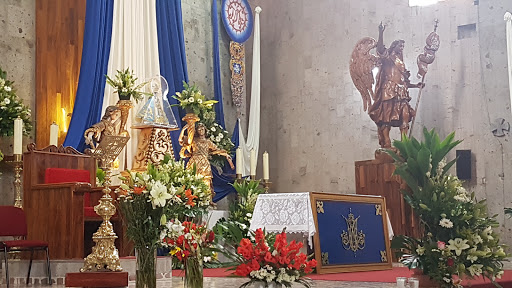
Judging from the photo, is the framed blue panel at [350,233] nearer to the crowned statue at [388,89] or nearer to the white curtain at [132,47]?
the crowned statue at [388,89]

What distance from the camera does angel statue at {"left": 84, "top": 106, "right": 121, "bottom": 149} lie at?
8.70 m

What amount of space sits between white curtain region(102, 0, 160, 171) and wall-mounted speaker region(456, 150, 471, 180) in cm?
433

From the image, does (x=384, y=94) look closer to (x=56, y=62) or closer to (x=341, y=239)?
(x=341, y=239)

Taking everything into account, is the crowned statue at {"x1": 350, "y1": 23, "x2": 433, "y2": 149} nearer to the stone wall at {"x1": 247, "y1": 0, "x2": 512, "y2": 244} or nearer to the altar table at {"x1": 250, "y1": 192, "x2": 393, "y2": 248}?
the stone wall at {"x1": 247, "y1": 0, "x2": 512, "y2": 244}

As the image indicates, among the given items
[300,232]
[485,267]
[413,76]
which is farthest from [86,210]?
[413,76]

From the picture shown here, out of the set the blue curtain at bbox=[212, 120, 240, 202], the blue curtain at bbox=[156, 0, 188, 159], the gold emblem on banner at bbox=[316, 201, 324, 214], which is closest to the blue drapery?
the blue curtain at bbox=[212, 120, 240, 202]

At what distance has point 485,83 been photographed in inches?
392

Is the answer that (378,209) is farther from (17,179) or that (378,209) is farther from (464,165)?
(17,179)

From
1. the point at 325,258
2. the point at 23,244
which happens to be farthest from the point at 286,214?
the point at 23,244

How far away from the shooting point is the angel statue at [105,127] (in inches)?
343

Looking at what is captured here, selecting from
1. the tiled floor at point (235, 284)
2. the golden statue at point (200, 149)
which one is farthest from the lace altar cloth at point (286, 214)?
the golden statue at point (200, 149)

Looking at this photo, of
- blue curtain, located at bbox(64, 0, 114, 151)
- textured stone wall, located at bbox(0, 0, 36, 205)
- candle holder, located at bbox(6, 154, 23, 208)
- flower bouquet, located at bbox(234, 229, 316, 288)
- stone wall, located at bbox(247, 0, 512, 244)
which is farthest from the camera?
stone wall, located at bbox(247, 0, 512, 244)

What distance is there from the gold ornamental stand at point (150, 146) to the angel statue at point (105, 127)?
0.59m

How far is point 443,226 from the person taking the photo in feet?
16.5
